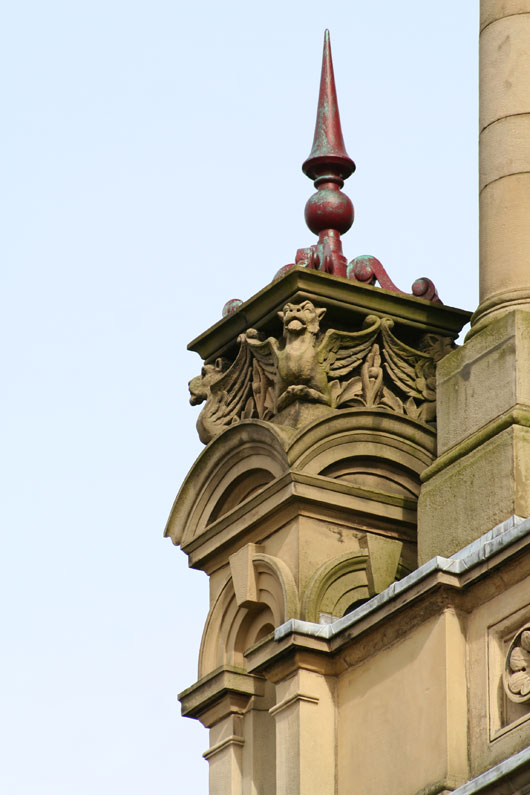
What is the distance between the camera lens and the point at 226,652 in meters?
23.5

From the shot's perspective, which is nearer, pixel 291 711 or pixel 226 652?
pixel 291 711

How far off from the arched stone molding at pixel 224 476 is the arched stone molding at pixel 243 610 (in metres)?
0.58

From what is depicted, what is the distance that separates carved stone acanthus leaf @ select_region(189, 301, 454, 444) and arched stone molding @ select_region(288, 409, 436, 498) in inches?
6.1

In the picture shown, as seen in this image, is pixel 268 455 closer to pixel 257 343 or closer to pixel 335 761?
pixel 257 343

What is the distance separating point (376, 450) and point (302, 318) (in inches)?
45.5

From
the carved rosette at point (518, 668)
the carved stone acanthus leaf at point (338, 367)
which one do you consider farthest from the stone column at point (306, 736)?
the carved stone acanthus leaf at point (338, 367)

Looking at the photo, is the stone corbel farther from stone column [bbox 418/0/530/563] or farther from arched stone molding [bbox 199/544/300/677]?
stone column [bbox 418/0/530/563]

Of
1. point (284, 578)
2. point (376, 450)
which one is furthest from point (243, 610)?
point (376, 450)

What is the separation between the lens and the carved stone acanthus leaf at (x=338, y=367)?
23.1 meters

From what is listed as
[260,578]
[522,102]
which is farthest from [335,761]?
[522,102]

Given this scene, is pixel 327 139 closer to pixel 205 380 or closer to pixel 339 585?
pixel 205 380

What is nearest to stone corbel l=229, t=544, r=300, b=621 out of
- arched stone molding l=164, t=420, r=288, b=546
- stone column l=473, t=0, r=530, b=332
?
arched stone molding l=164, t=420, r=288, b=546

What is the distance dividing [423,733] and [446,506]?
1.88m

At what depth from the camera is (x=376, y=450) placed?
75.7ft
